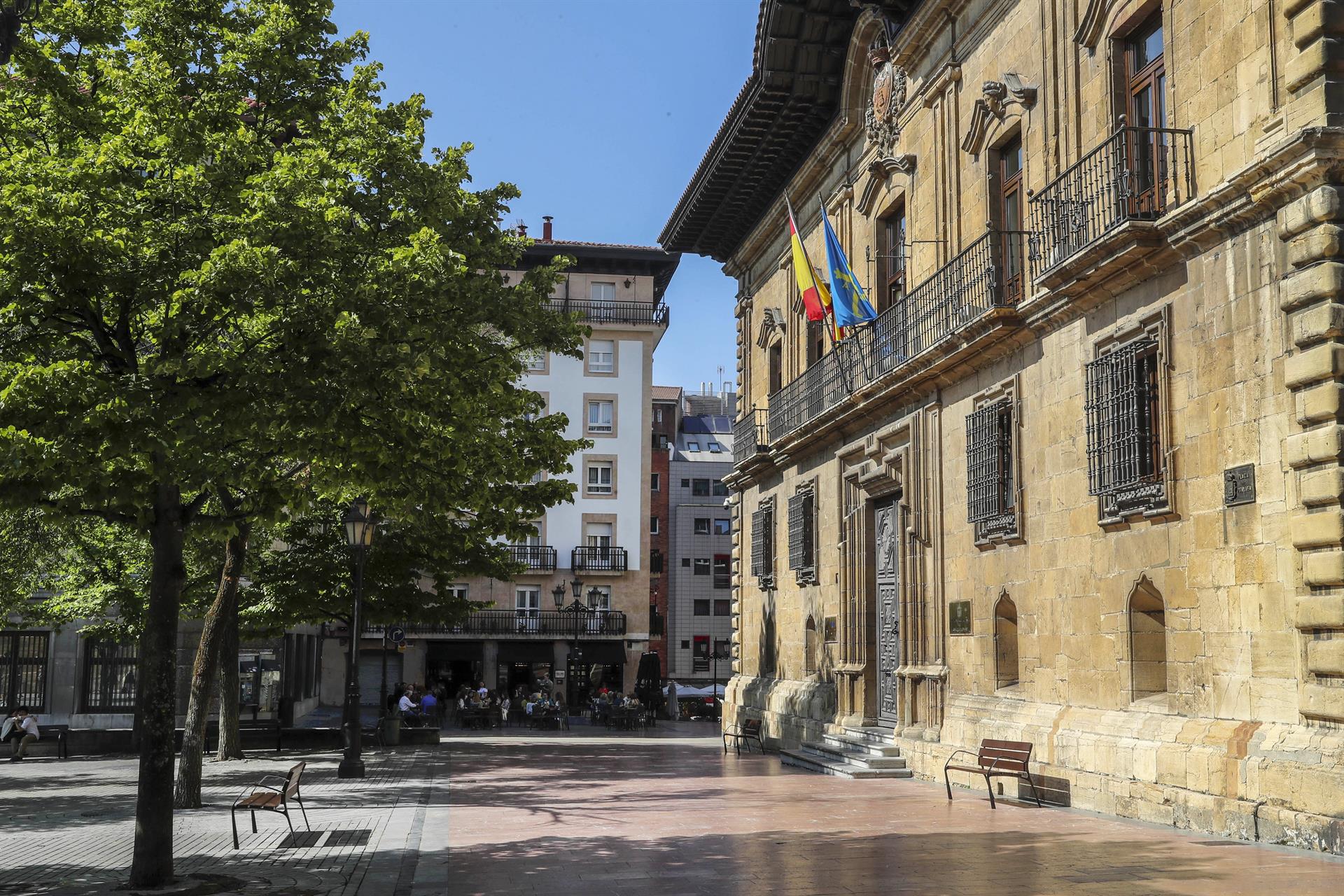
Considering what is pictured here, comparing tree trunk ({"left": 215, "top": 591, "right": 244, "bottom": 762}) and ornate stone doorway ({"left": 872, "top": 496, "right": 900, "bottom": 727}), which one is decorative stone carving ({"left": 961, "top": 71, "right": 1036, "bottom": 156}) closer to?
ornate stone doorway ({"left": 872, "top": 496, "right": 900, "bottom": 727})

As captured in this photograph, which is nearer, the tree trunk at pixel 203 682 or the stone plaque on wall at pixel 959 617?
the tree trunk at pixel 203 682

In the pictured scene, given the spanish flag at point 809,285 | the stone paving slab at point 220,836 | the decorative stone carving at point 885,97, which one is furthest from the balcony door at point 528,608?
the decorative stone carving at point 885,97

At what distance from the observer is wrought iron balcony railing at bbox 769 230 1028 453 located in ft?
57.9

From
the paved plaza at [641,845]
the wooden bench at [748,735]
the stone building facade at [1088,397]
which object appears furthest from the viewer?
the wooden bench at [748,735]

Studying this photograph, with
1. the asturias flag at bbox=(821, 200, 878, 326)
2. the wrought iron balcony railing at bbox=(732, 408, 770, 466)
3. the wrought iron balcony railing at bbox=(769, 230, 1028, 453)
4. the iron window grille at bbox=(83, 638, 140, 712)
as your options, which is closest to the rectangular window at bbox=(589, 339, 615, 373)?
the wrought iron balcony railing at bbox=(732, 408, 770, 466)

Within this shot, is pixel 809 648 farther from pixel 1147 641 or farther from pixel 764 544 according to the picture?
pixel 1147 641

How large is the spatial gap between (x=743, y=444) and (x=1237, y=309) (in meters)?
20.1

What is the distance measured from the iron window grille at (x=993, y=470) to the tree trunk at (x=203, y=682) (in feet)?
31.4

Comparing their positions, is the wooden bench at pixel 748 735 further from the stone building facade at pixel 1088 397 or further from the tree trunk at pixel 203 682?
the tree trunk at pixel 203 682

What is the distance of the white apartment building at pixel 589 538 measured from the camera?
5584cm

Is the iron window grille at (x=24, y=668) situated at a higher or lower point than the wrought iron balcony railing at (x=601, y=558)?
lower

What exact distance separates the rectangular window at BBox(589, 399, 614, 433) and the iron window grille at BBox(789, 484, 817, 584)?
99.3ft

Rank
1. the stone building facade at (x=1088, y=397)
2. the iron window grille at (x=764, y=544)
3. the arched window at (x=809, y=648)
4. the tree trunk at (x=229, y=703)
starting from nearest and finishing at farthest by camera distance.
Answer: the stone building facade at (x=1088, y=397), the tree trunk at (x=229, y=703), the arched window at (x=809, y=648), the iron window grille at (x=764, y=544)

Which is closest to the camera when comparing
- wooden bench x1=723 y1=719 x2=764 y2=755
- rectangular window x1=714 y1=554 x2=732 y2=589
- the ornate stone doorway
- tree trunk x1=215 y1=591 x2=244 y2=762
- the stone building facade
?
the stone building facade
